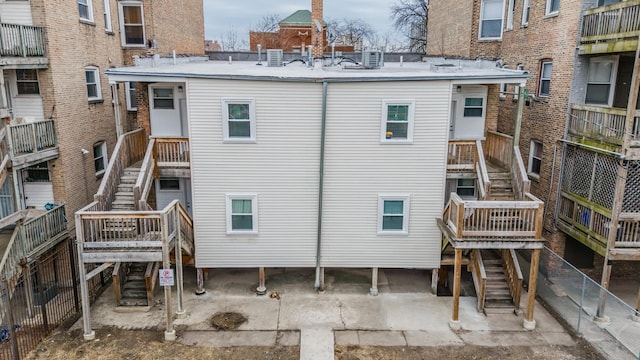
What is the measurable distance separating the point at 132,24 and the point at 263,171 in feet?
39.0

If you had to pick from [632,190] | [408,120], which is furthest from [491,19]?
[632,190]

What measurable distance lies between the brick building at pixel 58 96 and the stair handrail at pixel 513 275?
44.7ft

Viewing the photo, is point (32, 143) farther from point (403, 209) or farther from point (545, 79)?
point (545, 79)

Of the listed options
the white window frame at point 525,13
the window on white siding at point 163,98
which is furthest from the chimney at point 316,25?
the white window frame at point 525,13

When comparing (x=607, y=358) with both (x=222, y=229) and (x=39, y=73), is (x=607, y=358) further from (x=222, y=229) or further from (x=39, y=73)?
(x=39, y=73)

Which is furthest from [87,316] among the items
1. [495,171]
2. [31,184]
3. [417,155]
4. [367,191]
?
[495,171]

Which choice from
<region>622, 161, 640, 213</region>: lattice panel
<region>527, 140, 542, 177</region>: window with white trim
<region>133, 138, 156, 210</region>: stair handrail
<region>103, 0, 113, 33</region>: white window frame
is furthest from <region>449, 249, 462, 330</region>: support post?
<region>103, 0, 113, 33</region>: white window frame

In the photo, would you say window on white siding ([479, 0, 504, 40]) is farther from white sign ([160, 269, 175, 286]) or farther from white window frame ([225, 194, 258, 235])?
white sign ([160, 269, 175, 286])

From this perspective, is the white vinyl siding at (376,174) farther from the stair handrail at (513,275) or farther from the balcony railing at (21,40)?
the balcony railing at (21,40)

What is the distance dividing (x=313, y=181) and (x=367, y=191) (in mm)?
1723

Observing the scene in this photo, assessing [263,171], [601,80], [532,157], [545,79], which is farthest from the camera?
[532,157]

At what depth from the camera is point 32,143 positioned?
13344 mm

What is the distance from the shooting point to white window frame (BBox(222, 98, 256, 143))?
13102 millimetres

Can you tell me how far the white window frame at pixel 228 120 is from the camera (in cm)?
1310
